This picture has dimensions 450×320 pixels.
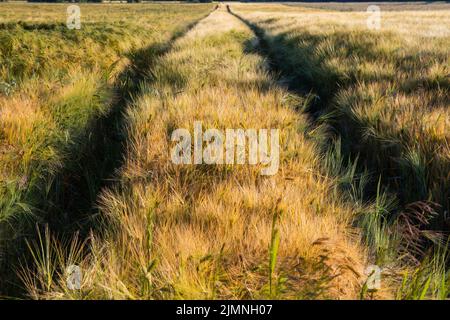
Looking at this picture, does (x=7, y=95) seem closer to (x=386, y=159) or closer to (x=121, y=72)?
(x=121, y=72)

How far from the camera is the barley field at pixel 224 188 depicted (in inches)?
59.7

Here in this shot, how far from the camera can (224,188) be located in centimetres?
225

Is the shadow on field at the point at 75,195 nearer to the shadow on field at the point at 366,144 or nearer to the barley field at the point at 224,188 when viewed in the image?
the barley field at the point at 224,188

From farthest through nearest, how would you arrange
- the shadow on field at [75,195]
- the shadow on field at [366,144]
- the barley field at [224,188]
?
the shadow on field at [366,144]
the shadow on field at [75,195]
the barley field at [224,188]

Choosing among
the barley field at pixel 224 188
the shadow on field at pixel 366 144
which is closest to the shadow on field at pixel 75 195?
the barley field at pixel 224 188

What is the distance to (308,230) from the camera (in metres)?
1.74

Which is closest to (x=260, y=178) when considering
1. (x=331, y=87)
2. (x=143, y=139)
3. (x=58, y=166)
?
(x=143, y=139)

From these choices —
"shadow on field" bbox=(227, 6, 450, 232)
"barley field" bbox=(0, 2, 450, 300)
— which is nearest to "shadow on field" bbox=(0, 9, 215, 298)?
"barley field" bbox=(0, 2, 450, 300)

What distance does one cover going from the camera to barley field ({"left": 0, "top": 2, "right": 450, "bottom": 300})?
152 cm

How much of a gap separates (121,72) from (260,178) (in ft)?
17.8

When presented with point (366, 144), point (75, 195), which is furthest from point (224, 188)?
point (366, 144)

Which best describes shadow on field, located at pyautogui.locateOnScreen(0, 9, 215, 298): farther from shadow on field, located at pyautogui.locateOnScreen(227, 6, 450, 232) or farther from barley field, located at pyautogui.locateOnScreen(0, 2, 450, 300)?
shadow on field, located at pyautogui.locateOnScreen(227, 6, 450, 232)
